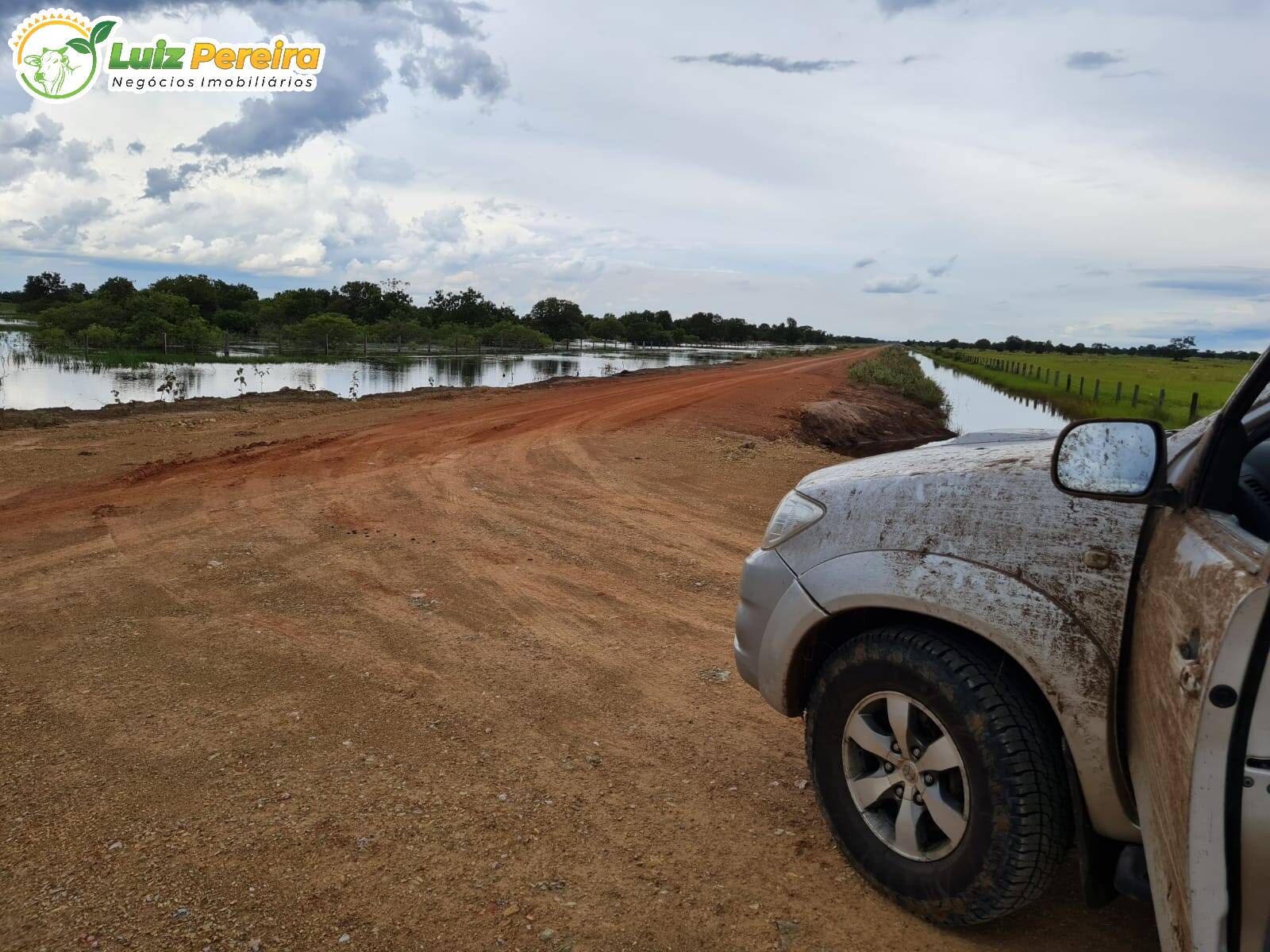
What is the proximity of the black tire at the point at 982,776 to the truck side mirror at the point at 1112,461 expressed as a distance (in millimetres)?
661

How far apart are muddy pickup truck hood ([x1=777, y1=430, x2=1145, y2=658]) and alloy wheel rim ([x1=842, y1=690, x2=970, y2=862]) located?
510 millimetres

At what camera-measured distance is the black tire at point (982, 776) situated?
Answer: 239cm

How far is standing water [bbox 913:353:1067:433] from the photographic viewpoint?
30.4 meters

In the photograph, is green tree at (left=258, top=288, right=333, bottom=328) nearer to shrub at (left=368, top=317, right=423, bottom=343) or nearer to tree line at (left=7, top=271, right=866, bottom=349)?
tree line at (left=7, top=271, right=866, bottom=349)

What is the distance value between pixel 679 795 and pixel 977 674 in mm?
1496

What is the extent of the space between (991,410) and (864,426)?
20.2 meters

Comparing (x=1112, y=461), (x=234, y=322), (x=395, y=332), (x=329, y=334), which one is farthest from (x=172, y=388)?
(x=234, y=322)

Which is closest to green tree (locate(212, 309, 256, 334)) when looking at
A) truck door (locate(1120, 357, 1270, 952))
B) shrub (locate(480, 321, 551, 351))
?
shrub (locate(480, 321, 551, 351))

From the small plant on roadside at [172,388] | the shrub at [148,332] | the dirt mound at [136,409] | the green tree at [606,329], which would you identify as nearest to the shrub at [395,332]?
the shrub at [148,332]

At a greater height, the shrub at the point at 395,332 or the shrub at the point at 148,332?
the shrub at the point at 395,332

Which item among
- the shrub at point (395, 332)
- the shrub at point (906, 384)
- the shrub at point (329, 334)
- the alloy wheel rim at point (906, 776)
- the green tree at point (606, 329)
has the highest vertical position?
the green tree at point (606, 329)

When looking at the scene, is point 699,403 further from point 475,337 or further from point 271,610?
point 475,337

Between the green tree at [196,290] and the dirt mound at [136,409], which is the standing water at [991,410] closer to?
the dirt mound at [136,409]

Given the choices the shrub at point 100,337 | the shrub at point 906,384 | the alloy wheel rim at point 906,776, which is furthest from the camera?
the shrub at point 100,337
